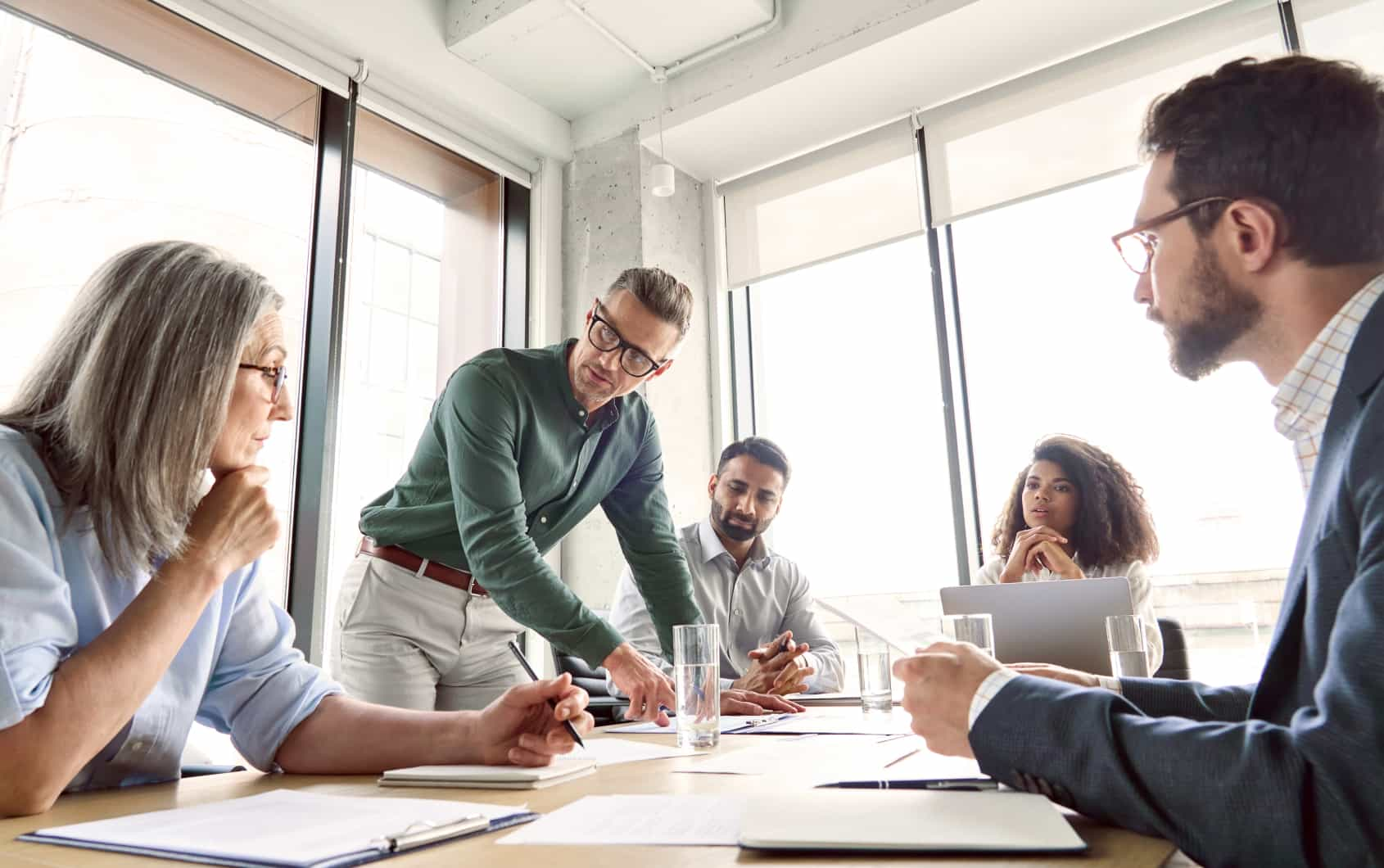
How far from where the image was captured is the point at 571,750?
42.9 inches

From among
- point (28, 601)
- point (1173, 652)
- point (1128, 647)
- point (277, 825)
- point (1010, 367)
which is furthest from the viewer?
point (1010, 367)

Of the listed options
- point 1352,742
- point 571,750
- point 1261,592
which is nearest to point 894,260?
point 1261,592

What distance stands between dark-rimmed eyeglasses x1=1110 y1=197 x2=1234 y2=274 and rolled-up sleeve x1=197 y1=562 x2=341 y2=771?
1.18 meters

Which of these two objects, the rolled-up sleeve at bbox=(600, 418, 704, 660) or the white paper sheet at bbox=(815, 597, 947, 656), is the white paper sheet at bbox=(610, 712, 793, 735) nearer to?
the white paper sheet at bbox=(815, 597, 947, 656)

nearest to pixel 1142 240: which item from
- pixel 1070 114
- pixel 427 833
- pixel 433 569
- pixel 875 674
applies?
pixel 875 674

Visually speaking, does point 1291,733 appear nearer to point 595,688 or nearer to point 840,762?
point 840,762

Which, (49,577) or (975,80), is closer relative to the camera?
(49,577)

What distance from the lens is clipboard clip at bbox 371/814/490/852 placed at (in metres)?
0.62

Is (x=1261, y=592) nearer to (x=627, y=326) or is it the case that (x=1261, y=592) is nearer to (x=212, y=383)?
(x=627, y=326)

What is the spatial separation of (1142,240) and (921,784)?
76 cm

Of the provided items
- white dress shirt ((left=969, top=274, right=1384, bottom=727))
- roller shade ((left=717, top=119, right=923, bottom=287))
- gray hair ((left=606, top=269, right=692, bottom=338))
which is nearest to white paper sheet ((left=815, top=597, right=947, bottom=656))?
white dress shirt ((left=969, top=274, right=1384, bottom=727))

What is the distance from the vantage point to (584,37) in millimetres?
3445

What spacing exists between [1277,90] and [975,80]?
249cm

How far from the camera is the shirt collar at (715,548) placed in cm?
282
